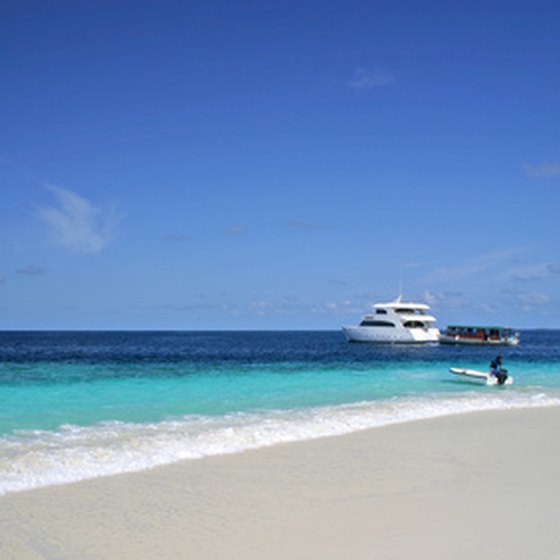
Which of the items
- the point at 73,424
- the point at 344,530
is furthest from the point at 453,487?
the point at 73,424

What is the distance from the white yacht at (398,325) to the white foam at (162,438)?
178ft

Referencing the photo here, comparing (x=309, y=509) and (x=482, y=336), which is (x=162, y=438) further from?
(x=482, y=336)

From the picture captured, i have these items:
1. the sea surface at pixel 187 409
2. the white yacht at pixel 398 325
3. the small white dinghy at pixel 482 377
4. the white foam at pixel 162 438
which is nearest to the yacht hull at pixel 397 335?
the white yacht at pixel 398 325

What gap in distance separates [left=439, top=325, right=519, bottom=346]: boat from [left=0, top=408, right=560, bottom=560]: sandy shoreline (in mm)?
73292

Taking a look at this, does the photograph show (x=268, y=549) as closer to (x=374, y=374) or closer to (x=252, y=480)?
(x=252, y=480)

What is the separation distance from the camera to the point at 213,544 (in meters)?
6.61

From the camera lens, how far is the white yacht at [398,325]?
73.3m

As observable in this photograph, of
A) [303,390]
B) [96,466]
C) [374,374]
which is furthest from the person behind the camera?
[374,374]

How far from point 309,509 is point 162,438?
572 centimetres

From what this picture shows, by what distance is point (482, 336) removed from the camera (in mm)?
82688

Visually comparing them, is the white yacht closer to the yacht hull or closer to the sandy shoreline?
the yacht hull

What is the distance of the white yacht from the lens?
73312mm

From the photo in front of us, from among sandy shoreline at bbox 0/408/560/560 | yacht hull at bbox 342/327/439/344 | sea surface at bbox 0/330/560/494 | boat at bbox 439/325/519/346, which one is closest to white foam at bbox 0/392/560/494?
sea surface at bbox 0/330/560/494

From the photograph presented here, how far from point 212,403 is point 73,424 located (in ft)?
17.7
